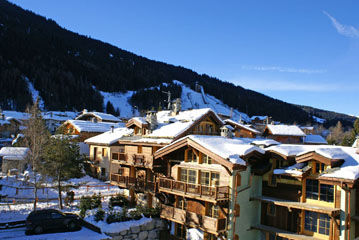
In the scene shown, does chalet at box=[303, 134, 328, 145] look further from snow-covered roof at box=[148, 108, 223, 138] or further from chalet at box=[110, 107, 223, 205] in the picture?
snow-covered roof at box=[148, 108, 223, 138]

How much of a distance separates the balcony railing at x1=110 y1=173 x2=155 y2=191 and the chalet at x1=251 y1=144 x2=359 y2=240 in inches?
369

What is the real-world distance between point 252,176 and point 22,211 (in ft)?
66.2

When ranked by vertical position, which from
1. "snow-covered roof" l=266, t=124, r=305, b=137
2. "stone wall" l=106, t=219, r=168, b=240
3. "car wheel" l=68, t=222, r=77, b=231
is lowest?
"stone wall" l=106, t=219, r=168, b=240

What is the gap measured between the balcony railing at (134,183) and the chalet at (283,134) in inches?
1355

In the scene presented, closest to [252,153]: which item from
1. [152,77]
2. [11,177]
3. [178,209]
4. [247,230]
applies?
[247,230]

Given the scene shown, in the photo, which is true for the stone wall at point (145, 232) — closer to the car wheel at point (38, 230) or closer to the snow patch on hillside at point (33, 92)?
the car wheel at point (38, 230)

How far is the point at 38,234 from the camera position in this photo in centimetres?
2050

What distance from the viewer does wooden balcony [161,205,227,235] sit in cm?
2022

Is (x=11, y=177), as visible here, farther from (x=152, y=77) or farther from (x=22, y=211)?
(x=152, y=77)

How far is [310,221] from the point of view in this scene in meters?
19.8

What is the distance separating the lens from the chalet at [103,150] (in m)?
38.2

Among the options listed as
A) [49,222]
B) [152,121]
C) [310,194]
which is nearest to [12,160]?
[49,222]

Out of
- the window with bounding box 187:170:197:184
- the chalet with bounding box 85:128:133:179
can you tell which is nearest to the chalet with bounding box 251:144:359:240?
the window with bounding box 187:170:197:184

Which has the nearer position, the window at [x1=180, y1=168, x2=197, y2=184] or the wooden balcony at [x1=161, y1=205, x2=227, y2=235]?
the wooden balcony at [x1=161, y1=205, x2=227, y2=235]
